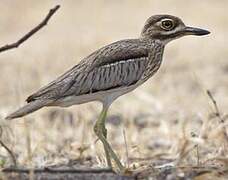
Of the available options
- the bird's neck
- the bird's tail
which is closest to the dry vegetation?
the bird's tail

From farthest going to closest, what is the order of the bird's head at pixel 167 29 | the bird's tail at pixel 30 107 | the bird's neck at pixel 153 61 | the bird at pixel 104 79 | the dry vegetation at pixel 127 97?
1. the dry vegetation at pixel 127 97
2. the bird's head at pixel 167 29
3. the bird's neck at pixel 153 61
4. the bird at pixel 104 79
5. the bird's tail at pixel 30 107

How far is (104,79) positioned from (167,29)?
2.26 feet

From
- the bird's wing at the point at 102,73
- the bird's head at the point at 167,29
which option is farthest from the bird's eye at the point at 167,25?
the bird's wing at the point at 102,73

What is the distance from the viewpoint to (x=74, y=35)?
15562 mm

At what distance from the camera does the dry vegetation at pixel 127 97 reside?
6.47m

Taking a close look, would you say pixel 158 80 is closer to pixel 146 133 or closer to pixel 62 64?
pixel 62 64

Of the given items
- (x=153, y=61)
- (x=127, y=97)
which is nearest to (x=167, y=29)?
(x=153, y=61)

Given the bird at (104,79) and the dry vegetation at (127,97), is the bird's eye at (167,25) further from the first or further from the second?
the dry vegetation at (127,97)

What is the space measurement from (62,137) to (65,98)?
297 centimetres

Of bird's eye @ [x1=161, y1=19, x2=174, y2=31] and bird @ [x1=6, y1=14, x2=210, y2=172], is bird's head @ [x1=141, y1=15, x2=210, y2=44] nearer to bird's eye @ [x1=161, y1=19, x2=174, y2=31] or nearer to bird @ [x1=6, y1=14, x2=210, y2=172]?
bird's eye @ [x1=161, y1=19, x2=174, y2=31]

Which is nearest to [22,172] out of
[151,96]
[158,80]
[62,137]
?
[62,137]

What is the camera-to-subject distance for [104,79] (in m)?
5.55

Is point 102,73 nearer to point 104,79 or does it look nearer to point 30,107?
point 104,79

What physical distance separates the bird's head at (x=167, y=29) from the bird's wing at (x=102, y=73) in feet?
0.92
